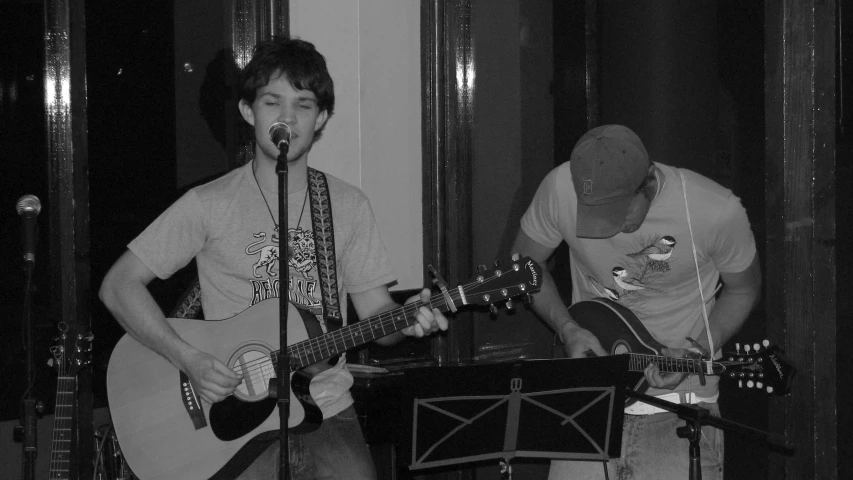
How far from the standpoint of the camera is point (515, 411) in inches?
120

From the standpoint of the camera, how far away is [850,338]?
140 inches

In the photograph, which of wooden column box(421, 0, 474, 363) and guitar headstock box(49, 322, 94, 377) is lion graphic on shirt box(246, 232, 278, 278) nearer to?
guitar headstock box(49, 322, 94, 377)

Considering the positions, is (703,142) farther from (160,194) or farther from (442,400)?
(160,194)

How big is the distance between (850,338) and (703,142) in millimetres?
1041

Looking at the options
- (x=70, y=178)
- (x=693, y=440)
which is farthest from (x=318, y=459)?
(x=70, y=178)

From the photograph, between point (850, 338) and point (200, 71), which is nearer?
point (850, 338)

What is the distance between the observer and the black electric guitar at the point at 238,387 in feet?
10.3

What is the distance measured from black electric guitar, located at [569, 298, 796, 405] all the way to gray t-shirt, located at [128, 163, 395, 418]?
→ 1.02 metres

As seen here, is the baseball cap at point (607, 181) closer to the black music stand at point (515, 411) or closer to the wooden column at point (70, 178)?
the black music stand at point (515, 411)

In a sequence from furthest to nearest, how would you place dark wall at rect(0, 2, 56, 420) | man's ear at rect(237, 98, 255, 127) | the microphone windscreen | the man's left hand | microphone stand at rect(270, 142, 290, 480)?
dark wall at rect(0, 2, 56, 420) → man's ear at rect(237, 98, 255, 127) → the microphone windscreen → the man's left hand → microphone stand at rect(270, 142, 290, 480)

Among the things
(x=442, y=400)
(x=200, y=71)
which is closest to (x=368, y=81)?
(x=200, y=71)

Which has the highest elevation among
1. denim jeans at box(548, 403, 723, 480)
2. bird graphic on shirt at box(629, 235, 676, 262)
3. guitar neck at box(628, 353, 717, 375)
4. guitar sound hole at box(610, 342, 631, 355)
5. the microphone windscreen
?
the microphone windscreen

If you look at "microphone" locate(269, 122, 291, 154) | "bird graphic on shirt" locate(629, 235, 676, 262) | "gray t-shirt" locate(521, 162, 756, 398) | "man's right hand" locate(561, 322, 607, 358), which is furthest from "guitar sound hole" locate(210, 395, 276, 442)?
"bird graphic on shirt" locate(629, 235, 676, 262)

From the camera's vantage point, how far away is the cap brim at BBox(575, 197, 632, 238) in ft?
11.2
